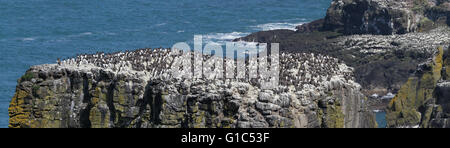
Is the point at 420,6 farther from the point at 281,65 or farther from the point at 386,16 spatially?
the point at 281,65

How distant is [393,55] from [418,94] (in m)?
85.1

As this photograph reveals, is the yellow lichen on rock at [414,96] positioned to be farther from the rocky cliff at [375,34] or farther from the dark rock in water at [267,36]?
the dark rock in water at [267,36]

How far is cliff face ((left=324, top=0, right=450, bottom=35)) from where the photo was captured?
186 meters

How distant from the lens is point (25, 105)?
219ft

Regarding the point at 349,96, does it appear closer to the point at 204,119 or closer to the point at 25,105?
the point at 204,119

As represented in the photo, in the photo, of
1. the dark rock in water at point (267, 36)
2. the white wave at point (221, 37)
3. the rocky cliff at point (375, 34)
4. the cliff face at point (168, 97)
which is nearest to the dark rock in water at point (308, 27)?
the rocky cliff at point (375, 34)

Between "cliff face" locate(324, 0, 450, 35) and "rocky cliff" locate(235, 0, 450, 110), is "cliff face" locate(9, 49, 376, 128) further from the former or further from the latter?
"cliff face" locate(324, 0, 450, 35)

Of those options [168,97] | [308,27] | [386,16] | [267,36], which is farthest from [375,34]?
[168,97]

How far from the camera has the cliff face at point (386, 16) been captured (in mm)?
185625

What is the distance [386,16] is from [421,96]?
10511cm

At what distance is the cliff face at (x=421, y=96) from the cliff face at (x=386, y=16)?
10018 cm

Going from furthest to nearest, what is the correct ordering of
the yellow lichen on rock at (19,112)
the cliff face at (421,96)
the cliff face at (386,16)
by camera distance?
the cliff face at (386,16) < the cliff face at (421,96) < the yellow lichen on rock at (19,112)

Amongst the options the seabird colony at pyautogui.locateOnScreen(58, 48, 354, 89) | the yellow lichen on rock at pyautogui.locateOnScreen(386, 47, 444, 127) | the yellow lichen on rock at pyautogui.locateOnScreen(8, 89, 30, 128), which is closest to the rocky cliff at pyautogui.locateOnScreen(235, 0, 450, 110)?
the yellow lichen on rock at pyautogui.locateOnScreen(386, 47, 444, 127)

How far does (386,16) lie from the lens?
187250mm
